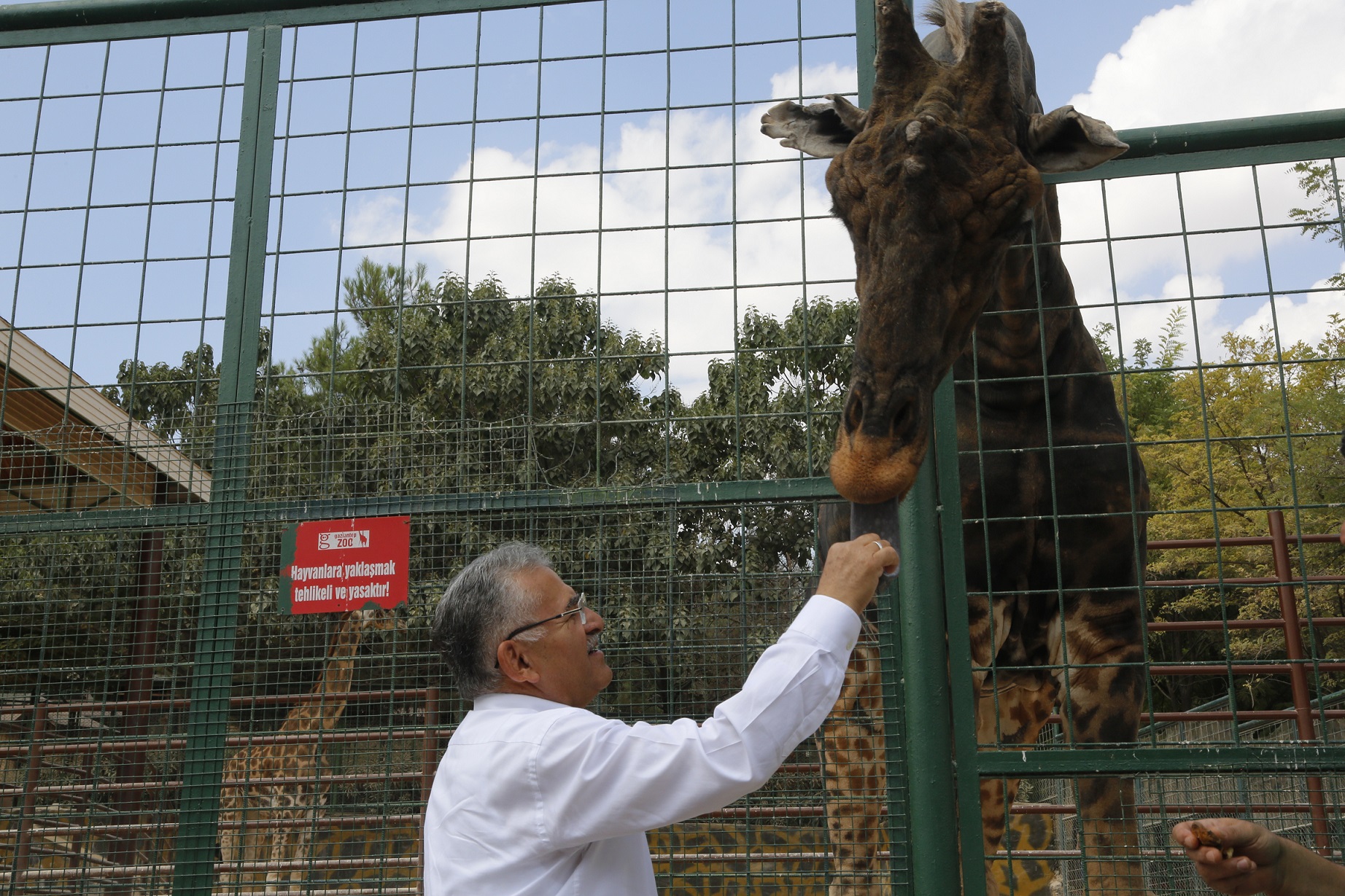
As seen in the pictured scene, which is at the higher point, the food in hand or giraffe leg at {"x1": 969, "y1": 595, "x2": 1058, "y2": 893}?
giraffe leg at {"x1": 969, "y1": 595, "x2": 1058, "y2": 893}

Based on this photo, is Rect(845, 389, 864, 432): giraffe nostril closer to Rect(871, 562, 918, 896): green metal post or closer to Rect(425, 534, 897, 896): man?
Rect(425, 534, 897, 896): man

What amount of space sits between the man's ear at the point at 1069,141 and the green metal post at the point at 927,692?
41.4 inches

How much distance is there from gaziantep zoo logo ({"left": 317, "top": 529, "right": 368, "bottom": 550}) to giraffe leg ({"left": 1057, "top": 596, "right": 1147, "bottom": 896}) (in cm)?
278

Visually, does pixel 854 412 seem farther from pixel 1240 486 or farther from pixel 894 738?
pixel 1240 486

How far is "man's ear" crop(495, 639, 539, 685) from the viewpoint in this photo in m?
2.51

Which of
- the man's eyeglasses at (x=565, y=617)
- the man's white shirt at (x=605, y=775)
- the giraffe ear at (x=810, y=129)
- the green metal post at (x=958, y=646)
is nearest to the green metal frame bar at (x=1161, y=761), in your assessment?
the green metal post at (x=958, y=646)

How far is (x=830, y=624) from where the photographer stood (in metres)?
2.29

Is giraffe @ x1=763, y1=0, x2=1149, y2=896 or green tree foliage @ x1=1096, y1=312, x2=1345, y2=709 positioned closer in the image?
giraffe @ x1=763, y1=0, x2=1149, y2=896

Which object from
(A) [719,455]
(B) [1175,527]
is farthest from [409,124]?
(B) [1175,527]

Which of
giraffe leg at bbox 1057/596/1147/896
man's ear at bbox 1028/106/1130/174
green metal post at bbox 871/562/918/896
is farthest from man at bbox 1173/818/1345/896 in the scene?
giraffe leg at bbox 1057/596/1147/896

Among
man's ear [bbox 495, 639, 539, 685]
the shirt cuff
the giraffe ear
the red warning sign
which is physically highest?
the giraffe ear

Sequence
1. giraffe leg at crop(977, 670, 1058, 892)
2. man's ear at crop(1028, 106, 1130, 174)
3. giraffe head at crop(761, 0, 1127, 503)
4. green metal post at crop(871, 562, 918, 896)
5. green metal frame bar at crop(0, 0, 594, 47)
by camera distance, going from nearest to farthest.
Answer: giraffe head at crop(761, 0, 1127, 503) → man's ear at crop(1028, 106, 1130, 174) → green metal post at crop(871, 562, 918, 896) → green metal frame bar at crop(0, 0, 594, 47) → giraffe leg at crop(977, 670, 1058, 892)

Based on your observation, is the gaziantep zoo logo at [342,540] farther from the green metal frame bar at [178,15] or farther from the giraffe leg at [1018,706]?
the giraffe leg at [1018,706]

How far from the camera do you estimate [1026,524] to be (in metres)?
4.80
